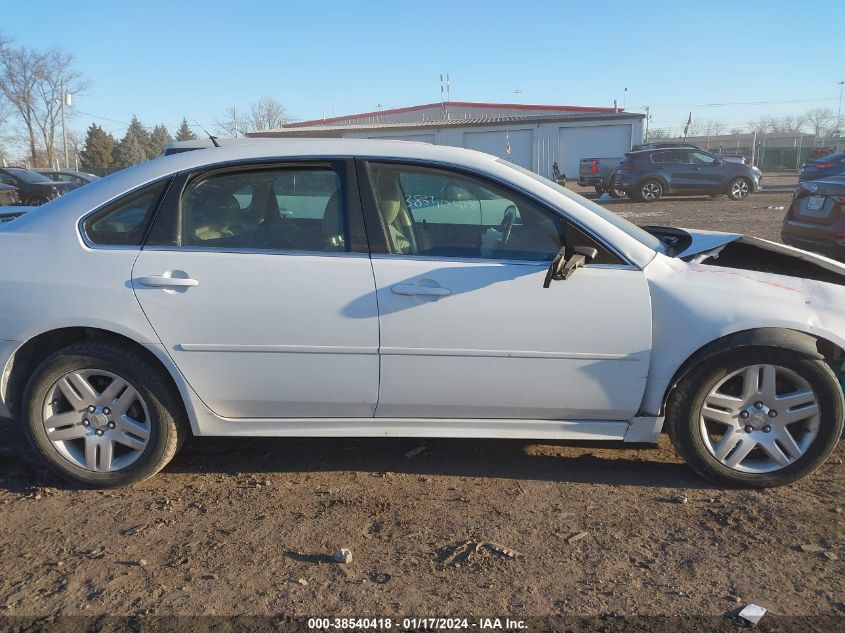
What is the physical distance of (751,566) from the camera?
270 centimetres

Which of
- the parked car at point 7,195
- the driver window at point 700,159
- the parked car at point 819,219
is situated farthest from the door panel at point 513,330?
the driver window at point 700,159

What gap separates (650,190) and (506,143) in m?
17.1

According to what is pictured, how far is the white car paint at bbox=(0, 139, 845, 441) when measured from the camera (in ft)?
10.2

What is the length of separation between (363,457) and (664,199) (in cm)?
2129

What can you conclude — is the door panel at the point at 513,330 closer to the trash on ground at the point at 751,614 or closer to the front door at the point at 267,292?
the front door at the point at 267,292

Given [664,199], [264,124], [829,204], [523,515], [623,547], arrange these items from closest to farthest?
[623,547] < [523,515] < [829,204] < [664,199] < [264,124]

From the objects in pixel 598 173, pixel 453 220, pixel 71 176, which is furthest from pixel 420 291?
pixel 71 176

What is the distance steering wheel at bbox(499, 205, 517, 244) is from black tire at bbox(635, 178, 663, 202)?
19734 millimetres

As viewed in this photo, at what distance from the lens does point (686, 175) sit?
70.6 feet

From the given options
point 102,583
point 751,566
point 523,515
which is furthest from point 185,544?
point 751,566

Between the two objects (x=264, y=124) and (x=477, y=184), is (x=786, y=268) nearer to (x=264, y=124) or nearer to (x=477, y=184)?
(x=477, y=184)

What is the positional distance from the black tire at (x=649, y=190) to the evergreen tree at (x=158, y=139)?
167 ft

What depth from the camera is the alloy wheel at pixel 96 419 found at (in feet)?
10.8

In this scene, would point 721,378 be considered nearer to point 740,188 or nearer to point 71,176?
point 740,188
